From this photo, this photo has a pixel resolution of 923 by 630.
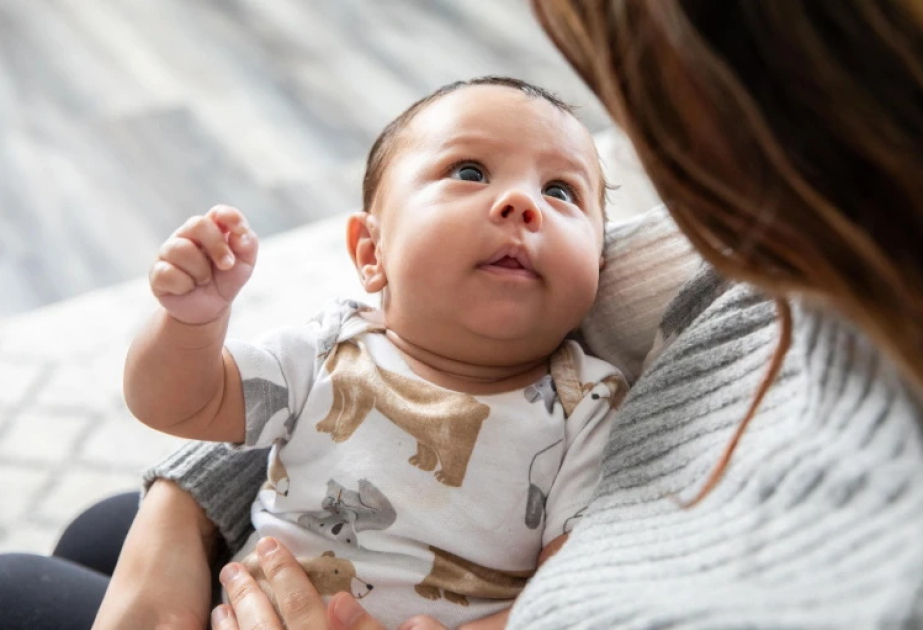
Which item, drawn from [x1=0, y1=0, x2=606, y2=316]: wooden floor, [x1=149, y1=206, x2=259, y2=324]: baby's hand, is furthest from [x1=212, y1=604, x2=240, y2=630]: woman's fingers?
[x1=0, y1=0, x2=606, y2=316]: wooden floor

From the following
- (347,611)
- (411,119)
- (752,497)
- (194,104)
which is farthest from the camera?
(194,104)

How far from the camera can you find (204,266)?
30.3 inches

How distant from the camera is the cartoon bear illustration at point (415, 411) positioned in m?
0.85

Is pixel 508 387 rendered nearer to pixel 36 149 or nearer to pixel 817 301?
pixel 817 301

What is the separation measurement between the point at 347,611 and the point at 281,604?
0.07 meters

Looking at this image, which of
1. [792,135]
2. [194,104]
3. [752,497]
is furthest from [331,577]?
[194,104]

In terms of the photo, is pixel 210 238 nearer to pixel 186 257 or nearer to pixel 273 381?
pixel 186 257

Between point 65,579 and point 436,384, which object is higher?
point 436,384

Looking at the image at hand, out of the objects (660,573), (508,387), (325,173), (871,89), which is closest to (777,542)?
(660,573)

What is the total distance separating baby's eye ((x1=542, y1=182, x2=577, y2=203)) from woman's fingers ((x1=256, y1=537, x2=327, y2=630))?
40 centimetres

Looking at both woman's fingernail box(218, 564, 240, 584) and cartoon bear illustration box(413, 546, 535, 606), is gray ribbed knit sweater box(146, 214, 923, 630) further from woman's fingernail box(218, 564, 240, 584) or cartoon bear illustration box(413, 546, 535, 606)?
woman's fingernail box(218, 564, 240, 584)

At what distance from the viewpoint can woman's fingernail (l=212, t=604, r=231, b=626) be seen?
81 centimetres

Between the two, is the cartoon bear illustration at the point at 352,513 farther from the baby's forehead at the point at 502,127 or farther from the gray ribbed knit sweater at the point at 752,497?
the baby's forehead at the point at 502,127

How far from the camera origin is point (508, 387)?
0.91 m
